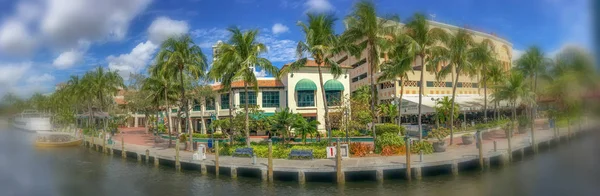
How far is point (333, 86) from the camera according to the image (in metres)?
42.8

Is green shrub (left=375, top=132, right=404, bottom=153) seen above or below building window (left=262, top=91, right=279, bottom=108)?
below

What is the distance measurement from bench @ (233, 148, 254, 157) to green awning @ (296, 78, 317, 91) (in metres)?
16.9

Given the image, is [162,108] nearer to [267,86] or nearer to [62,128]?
[62,128]

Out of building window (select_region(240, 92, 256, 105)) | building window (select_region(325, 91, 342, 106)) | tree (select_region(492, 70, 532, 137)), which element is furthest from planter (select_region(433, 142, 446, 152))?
building window (select_region(240, 92, 256, 105))

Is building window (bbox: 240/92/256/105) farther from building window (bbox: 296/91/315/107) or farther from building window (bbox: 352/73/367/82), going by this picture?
building window (bbox: 352/73/367/82)

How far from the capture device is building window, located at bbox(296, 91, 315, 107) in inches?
1732

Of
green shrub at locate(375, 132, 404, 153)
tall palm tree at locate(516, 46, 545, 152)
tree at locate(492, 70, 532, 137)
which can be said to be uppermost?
tall palm tree at locate(516, 46, 545, 152)

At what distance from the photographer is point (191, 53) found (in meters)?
34.2

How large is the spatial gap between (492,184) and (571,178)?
6.88 meters

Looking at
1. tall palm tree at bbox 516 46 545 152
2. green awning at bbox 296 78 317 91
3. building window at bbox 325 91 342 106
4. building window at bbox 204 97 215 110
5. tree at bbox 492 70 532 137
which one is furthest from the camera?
building window at bbox 204 97 215 110

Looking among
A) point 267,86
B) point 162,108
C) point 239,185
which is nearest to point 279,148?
point 239,185

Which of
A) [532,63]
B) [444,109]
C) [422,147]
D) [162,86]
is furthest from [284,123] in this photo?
[532,63]

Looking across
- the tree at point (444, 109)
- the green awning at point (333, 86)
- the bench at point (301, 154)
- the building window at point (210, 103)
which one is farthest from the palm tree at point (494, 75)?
Result: the building window at point (210, 103)

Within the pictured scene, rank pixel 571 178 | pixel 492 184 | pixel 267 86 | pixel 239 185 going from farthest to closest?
1. pixel 267 86
2. pixel 239 185
3. pixel 492 184
4. pixel 571 178
